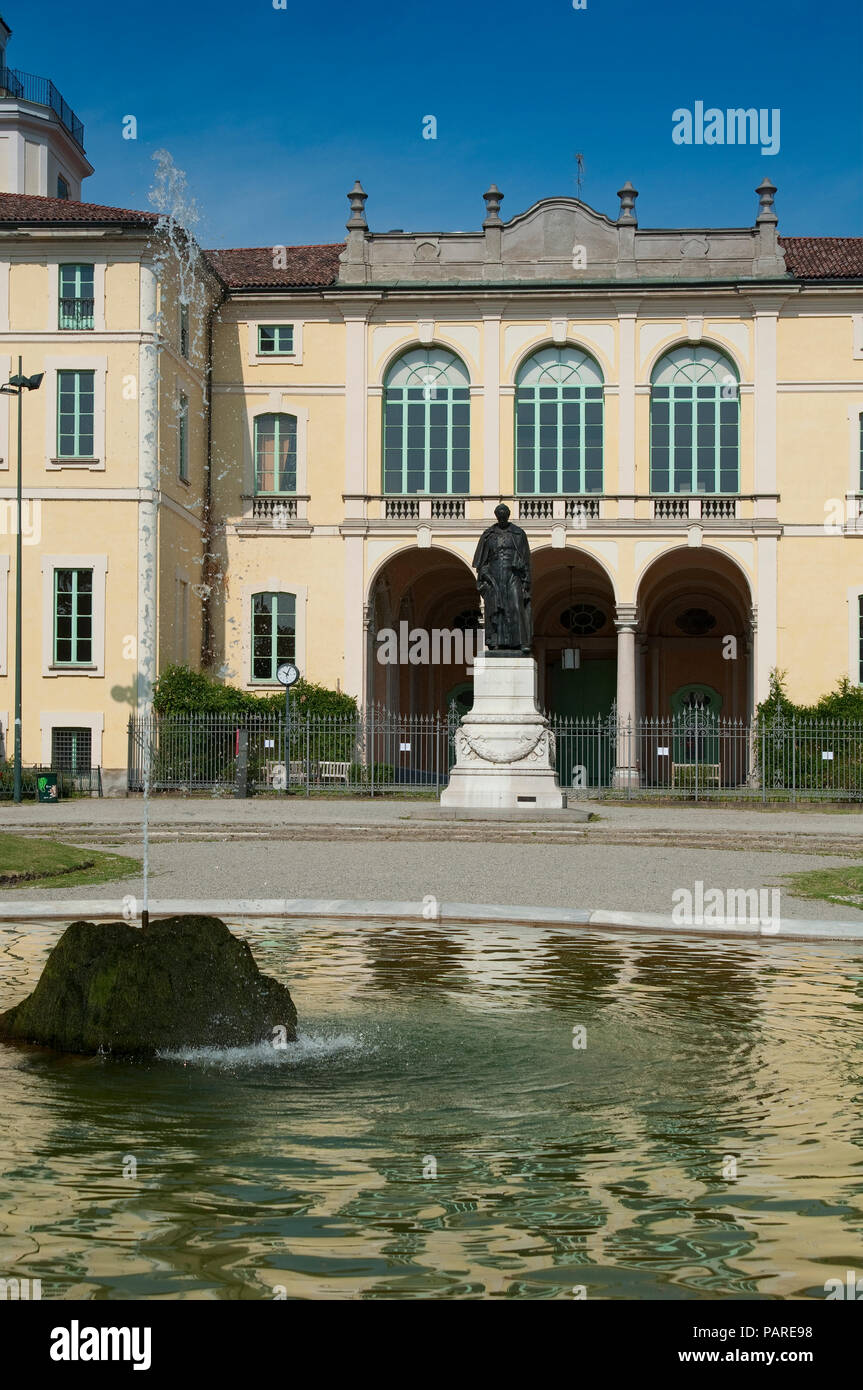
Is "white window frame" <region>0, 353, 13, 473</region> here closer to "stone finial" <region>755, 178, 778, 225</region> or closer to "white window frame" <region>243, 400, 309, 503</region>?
"white window frame" <region>243, 400, 309, 503</region>

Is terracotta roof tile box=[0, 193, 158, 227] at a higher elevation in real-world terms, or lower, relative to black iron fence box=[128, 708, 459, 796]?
higher

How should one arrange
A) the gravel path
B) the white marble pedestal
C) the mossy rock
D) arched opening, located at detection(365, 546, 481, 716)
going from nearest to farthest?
the mossy rock, the gravel path, the white marble pedestal, arched opening, located at detection(365, 546, 481, 716)

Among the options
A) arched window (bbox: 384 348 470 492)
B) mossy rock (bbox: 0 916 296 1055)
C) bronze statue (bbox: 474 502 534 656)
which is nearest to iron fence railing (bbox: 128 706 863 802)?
bronze statue (bbox: 474 502 534 656)

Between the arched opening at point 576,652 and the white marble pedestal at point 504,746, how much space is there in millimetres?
19448

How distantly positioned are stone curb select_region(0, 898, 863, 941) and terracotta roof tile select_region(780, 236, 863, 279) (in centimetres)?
3066

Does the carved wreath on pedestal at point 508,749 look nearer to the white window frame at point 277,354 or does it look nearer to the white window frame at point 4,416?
the white window frame at point 4,416

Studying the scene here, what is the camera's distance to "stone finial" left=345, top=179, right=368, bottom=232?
40500 mm

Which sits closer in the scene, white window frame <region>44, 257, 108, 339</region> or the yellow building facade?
white window frame <region>44, 257, 108, 339</region>

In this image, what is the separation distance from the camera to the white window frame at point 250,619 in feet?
133

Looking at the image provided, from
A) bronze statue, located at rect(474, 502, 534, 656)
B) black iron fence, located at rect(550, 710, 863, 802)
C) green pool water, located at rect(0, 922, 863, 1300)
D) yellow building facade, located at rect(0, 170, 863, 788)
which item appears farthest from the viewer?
yellow building facade, located at rect(0, 170, 863, 788)

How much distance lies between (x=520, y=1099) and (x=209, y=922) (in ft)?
7.56

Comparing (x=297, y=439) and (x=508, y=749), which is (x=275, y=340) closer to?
(x=297, y=439)

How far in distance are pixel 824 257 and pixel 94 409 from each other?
20227 mm

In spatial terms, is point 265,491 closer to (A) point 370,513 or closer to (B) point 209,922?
(A) point 370,513
